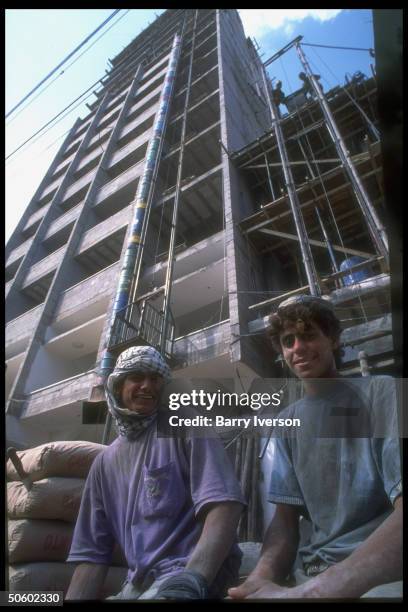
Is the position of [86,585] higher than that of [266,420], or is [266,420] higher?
[266,420]

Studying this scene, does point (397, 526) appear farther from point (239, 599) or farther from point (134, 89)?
point (134, 89)

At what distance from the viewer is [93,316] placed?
36.9 feet

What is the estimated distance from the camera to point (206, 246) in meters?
9.44

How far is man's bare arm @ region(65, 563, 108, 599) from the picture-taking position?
1.90 metres

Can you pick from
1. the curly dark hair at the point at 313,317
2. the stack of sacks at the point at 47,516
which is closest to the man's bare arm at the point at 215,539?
the curly dark hair at the point at 313,317

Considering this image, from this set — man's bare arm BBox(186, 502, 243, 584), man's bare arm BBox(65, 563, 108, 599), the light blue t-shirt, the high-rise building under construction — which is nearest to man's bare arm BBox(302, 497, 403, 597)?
the light blue t-shirt

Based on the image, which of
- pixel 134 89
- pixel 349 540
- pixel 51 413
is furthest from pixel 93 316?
pixel 134 89

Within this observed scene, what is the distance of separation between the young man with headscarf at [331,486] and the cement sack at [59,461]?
1.94 m

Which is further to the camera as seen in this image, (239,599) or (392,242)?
(392,242)

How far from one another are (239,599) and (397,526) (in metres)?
0.73

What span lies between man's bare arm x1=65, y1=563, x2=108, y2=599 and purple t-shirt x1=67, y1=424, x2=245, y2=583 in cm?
4

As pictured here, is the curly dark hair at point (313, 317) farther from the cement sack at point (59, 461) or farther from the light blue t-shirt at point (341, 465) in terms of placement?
the cement sack at point (59, 461)

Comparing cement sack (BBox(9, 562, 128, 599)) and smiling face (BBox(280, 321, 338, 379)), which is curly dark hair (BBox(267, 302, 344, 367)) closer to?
smiling face (BBox(280, 321, 338, 379))

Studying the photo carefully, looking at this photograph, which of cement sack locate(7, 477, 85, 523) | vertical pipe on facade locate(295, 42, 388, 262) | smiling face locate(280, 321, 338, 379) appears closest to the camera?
smiling face locate(280, 321, 338, 379)
